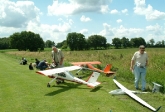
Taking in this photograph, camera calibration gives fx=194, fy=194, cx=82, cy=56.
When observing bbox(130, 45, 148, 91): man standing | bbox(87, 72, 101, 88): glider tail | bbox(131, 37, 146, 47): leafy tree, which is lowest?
bbox(87, 72, 101, 88): glider tail

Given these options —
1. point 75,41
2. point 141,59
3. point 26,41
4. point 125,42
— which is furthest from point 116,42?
point 141,59

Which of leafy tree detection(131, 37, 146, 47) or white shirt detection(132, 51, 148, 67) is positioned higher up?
leafy tree detection(131, 37, 146, 47)

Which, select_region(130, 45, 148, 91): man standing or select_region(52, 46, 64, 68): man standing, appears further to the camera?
select_region(52, 46, 64, 68): man standing

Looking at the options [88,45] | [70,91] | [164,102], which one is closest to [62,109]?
[70,91]

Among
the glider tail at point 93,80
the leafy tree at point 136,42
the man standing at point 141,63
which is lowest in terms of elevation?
the glider tail at point 93,80

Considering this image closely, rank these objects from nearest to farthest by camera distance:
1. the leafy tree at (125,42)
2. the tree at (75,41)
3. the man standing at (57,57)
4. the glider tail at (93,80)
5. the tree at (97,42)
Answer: the glider tail at (93,80) → the man standing at (57,57) → the tree at (75,41) → the tree at (97,42) → the leafy tree at (125,42)

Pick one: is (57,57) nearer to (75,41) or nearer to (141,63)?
(141,63)

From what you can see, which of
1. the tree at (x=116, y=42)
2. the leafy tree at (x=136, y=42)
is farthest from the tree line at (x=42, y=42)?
the leafy tree at (x=136, y=42)

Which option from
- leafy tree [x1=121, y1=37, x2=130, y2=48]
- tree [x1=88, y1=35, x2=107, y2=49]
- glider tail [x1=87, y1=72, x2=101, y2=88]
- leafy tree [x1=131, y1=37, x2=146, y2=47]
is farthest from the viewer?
leafy tree [x1=131, y1=37, x2=146, y2=47]

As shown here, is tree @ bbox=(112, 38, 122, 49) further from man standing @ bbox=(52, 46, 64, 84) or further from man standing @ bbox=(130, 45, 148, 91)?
man standing @ bbox=(130, 45, 148, 91)

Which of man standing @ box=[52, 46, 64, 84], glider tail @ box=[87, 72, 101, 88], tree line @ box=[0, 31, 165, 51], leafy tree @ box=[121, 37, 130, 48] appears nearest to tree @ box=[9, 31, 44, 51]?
tree line @ box=[0, 31, 165, 51]

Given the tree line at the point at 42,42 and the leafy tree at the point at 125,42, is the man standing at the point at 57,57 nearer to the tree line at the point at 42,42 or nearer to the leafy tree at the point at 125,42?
the tree line at the point at 42,42

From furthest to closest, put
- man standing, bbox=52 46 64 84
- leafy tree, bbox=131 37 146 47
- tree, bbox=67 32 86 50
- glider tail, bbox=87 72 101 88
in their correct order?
1. leafy tree, bbox=131 37 146 47
2. tree, bbox=67 32 86 50
3. man standing, bbox=52 46 64 84
4. glider tail, bbox=87 72 101 88

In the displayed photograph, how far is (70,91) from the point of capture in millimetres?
9258
